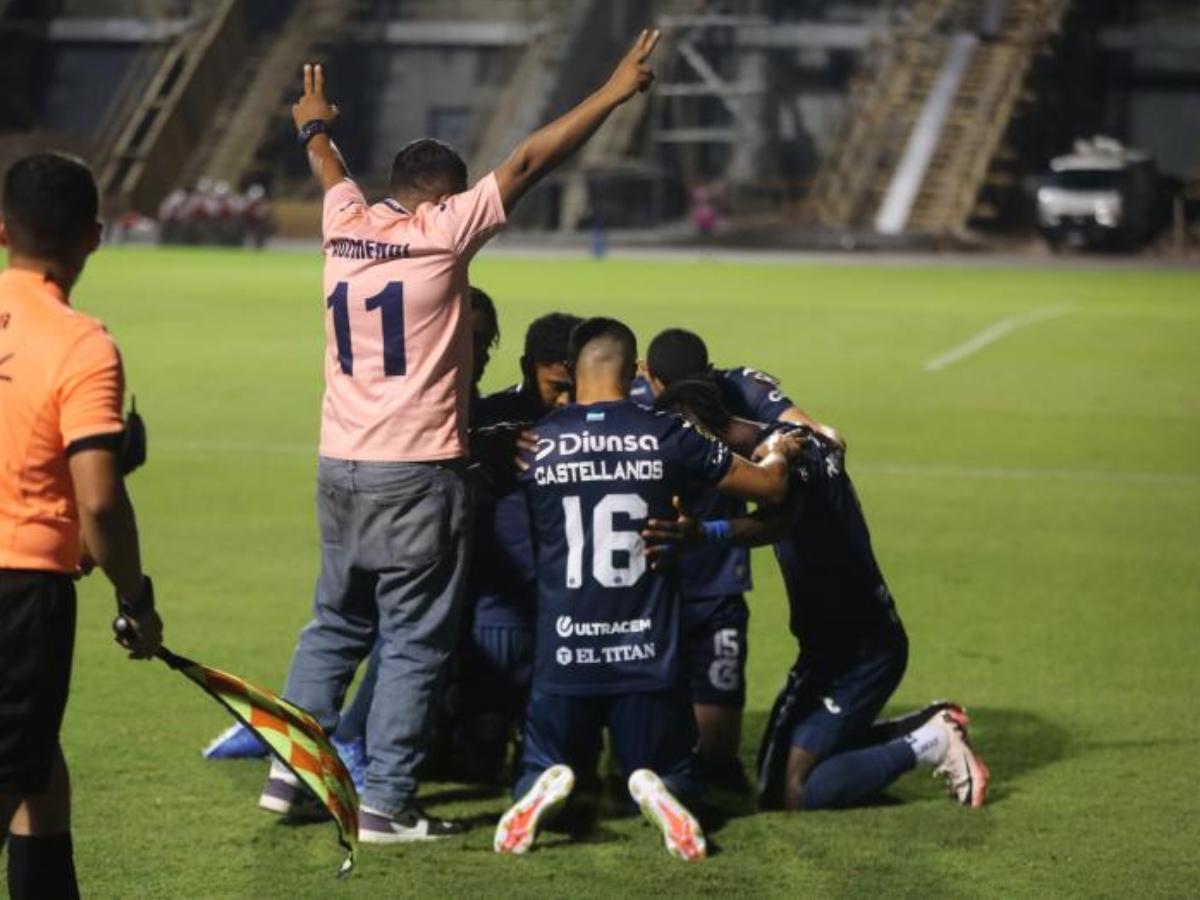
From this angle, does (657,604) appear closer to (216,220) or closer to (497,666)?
(497,666)

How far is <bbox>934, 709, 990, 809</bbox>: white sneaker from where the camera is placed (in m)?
8.48

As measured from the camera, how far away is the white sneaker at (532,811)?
25.3ft

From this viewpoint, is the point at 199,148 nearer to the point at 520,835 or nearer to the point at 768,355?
the point at 768,355

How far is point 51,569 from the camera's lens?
18.8 feet

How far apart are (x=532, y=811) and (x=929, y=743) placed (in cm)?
164

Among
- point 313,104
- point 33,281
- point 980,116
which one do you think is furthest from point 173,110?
point 33,281

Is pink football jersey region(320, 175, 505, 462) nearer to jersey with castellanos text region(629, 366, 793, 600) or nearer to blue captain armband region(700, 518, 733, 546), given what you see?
blue captain armband region(700, 518, 733, 546)

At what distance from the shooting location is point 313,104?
8445mm

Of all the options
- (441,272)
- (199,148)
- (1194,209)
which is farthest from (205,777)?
(199,148)

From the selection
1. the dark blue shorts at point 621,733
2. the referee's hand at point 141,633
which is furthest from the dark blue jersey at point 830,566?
the referee's hand at point 141,633

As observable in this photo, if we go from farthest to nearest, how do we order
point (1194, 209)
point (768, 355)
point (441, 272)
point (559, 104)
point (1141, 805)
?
point (559, 104) < point (1194, 209) < point (768, 355) < point (1141, 805) < point (441, 272)

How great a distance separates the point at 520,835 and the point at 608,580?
0.91 metres

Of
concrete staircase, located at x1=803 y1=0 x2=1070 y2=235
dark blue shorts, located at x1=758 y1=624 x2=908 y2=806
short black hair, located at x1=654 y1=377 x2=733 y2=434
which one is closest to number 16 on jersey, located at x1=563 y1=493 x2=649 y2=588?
short black hair, located at x1=654 y1=377 x2=733 y2=434

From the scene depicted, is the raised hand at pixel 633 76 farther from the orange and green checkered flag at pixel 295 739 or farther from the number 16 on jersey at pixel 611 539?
the orange and green checkered flag at pixel 295 739
